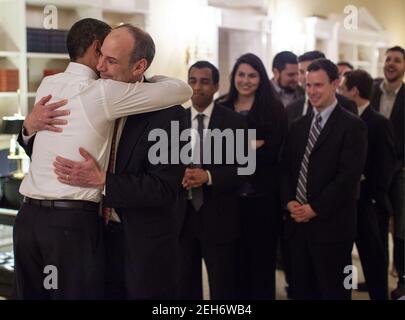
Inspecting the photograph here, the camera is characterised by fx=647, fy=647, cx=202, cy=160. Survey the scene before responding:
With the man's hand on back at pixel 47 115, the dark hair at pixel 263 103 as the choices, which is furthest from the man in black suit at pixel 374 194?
the man's hand on back at pixel 47 115

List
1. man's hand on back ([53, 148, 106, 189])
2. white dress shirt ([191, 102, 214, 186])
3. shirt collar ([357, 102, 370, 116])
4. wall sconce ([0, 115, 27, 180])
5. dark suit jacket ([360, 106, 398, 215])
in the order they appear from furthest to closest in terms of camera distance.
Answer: wall sconce ([0, 115, 27, 180]), shirt collar ([357, 102, 370, 116]), dark suit jacket ([360, 106, 398, 215]), white dress shirt ([191, 102, 214, 186]), man's hand on back ([53, 148, 106, 189])

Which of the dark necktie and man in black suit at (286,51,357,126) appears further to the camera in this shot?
man in black suit at (286,51,357,126)

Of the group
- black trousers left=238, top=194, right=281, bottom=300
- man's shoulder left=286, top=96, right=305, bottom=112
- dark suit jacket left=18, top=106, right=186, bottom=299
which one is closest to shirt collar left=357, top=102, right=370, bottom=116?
man's shoulder left=286, top=96, right=305, bottom=112

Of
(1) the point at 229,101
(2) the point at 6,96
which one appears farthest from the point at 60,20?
(1) the point at 229,101

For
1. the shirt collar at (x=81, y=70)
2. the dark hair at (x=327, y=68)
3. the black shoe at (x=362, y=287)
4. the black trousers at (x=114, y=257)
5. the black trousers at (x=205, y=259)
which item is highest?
the dark hair at (x=327, y=68)

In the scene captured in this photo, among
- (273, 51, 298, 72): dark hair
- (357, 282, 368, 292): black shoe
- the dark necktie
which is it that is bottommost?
(357, 282, 368, 292): black shoe

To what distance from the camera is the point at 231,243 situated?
3004mm

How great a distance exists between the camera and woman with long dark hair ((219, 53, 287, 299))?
3.22 meters

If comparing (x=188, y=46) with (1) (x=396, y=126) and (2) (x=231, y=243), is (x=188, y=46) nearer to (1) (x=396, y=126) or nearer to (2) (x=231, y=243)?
(1) (x=396, y=126)

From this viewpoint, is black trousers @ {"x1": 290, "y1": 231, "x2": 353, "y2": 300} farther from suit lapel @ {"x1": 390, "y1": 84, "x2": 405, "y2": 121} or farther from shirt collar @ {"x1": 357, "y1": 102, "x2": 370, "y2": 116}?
suit lapel @ {"x1": 390, "y1": 84, "x2": 405, "y2": 121}

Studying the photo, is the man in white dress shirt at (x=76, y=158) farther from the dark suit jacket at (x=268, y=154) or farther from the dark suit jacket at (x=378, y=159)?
the dark suit jacket at (x=378, y=159)

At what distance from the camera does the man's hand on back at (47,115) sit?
6.68 feet

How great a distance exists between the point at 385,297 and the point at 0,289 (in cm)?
210
